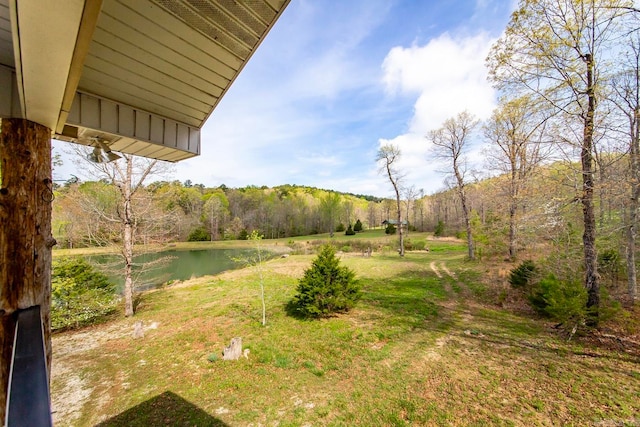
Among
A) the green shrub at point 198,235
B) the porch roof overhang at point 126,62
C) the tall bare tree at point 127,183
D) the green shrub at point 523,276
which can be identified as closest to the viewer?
the porch roof overhang at point 126,62

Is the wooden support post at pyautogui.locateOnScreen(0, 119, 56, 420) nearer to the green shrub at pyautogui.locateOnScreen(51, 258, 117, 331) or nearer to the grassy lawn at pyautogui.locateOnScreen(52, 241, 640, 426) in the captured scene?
the grassy lawn at pyautogui.locateOnScreen(52, 241, 640, 426)

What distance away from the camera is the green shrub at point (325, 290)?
6641 millimetres

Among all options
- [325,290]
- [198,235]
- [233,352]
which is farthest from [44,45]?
[198,235]

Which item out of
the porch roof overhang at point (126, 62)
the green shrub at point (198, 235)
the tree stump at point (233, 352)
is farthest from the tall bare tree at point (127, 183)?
the green shrub at point (198, 235)

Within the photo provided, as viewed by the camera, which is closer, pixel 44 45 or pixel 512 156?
pixel 44 45

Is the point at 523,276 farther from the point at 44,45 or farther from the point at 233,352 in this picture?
the point at 44,45

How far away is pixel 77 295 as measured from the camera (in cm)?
699

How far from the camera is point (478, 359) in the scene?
4473mm

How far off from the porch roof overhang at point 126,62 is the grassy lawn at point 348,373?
386 cm

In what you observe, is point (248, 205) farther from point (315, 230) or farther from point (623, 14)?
point (623, 14)

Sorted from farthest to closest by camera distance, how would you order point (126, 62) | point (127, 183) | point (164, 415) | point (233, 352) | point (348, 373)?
point (127, 183)
point (233, 352)
point (348, 373)
point (164, 415)
point (126, 62)

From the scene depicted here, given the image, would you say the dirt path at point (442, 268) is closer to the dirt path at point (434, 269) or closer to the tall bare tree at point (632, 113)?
the dirt path at point (434, 269)

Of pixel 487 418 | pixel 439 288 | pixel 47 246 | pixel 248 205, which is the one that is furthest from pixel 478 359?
pixel 248 205

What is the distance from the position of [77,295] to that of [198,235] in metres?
29.4
